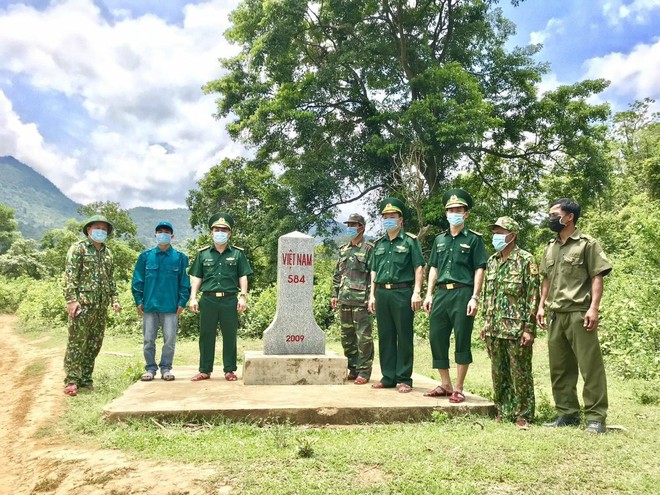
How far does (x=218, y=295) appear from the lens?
6648 millimetres

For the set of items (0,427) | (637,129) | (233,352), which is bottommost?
(0,427)

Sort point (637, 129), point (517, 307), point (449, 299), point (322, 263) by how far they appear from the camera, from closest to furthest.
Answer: point (517, 307), point (449, 299), point (322, 263), point (637, 129)

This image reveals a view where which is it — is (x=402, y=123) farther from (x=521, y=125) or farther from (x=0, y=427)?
(x=0, y=427)

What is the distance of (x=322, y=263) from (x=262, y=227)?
368cm

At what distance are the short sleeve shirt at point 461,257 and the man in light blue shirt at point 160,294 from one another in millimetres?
3187

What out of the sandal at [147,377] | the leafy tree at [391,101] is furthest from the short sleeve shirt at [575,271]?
the leafy tree at [391,101]

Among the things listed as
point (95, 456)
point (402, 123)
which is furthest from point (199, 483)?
point (402, 123)

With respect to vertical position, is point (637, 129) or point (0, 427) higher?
point (637, 129)

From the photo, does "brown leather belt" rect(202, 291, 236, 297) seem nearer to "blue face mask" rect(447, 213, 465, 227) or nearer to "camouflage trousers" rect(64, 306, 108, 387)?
"camouflage trousers" rect(64, 306, 108, 387)

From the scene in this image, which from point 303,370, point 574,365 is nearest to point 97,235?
point 303,370

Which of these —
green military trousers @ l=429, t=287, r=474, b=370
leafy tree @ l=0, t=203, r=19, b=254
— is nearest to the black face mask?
green military trousers @ l=429, t=287, r=474, b=370

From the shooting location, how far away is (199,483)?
11.5ft

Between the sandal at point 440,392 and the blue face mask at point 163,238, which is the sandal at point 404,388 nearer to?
the sandal at point 440,392

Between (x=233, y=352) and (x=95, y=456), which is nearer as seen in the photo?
(x=95, y=456)
